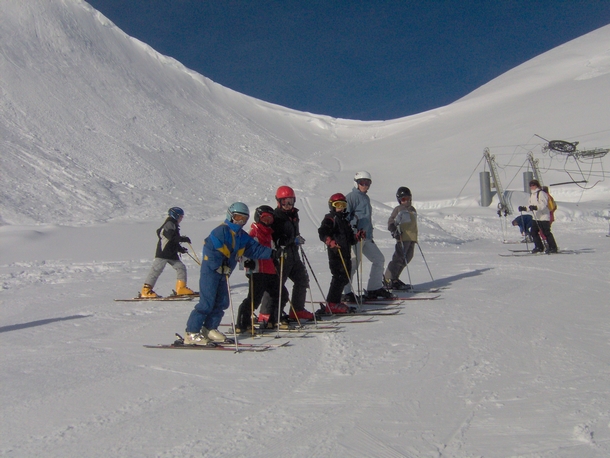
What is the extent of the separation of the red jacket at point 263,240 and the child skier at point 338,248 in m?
0.96

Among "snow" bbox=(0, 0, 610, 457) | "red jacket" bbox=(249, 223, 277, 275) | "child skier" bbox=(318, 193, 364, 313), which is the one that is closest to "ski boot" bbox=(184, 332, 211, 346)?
"snow" bbox=(0, 0, 610, 457)

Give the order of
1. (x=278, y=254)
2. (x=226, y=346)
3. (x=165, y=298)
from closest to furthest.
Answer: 1. (x=226, y=346)
2. (x=278, y=254)
3. (x=165, y=298)

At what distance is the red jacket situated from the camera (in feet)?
21.0

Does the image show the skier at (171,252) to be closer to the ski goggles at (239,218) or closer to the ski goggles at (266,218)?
the ski goggles at (266,218)

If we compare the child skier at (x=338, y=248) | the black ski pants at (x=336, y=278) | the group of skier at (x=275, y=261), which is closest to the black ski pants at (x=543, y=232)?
the group of skier at (x=275, y=261)

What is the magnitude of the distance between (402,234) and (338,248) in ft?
7.44

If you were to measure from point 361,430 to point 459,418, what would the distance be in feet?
2.00

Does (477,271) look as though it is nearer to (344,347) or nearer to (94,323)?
(344,347)

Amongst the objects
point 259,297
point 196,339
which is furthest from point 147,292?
point 196,339

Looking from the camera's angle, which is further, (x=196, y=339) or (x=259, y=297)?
(x=259, y=297)

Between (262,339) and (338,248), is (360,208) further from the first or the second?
(262,339)

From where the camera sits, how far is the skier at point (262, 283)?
6.35 m

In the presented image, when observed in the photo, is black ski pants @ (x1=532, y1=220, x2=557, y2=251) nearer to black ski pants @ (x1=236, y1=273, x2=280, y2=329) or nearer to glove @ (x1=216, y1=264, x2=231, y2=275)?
black ski pants @ (x1=236, y1=273, x2=280, y2=329)

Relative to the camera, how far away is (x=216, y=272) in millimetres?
5715
